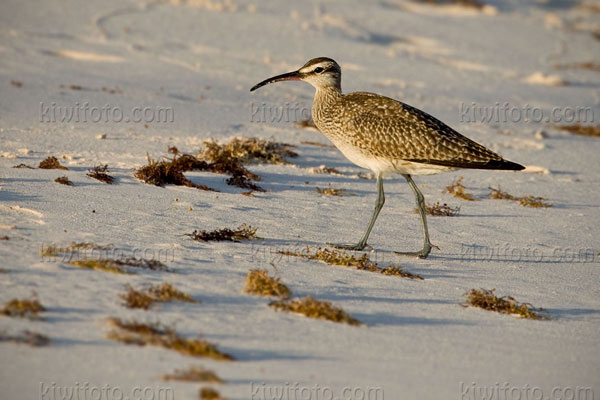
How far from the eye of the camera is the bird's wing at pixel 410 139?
706 centimetres

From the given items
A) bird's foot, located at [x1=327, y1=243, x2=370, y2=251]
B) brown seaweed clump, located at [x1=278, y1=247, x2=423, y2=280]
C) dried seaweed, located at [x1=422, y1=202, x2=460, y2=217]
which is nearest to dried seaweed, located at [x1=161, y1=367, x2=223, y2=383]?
brown seaweed clump, located at [x1=278, y1=247, x2=423, y2=280]

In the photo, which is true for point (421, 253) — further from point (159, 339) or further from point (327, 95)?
point (159, 339)

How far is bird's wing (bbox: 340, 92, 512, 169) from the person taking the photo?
706 cm

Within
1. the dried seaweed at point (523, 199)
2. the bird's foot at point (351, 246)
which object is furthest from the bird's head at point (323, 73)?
the dried seaweed at point (523, 199)

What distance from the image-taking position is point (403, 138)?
7141 millimetres

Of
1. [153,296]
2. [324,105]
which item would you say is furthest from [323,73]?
[153,296]

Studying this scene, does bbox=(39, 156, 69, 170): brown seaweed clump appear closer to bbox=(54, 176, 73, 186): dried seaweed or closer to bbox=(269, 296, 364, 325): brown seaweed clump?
bbox=(54, 176, 73, 186): dried seaweed

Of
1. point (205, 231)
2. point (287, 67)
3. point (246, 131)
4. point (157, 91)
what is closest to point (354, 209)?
point (205, 231)

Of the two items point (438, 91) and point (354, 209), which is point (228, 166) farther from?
point (438, 91)

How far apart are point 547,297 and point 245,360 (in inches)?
123

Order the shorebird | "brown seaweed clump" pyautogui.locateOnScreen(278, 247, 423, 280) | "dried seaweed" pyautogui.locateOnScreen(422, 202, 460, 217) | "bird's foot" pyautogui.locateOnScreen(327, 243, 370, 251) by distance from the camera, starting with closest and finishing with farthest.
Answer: "brown seaweed clump" pyautogui.locateOnScreen(278, 247, 423, 280) < "bird's foot" pyautogui.locateOnScreen(327, 243, 370, 251) < the shorebird < "dried seaweed" pyautogui.locateOnScreen(422, 202, 460, 217)

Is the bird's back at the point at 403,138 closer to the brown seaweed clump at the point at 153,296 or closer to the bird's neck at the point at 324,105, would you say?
the bird's neck at the point at 324,105

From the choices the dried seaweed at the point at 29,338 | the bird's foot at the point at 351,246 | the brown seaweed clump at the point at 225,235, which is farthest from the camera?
the bird's foot at the point at 351,246

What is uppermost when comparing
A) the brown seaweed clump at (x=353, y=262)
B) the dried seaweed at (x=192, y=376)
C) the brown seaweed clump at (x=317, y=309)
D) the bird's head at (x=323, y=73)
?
the bird's head at (x=323, y=73)
